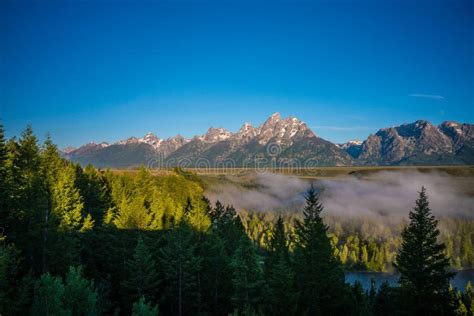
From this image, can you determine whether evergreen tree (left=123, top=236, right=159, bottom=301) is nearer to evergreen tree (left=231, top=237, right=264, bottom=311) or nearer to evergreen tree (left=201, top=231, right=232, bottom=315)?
evergreen tree (left=201, top=231, right=232, bottom=315)

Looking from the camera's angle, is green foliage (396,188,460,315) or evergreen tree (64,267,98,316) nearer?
evergreen tree (64,267,98,316)

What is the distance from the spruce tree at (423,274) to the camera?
28625 millimetres

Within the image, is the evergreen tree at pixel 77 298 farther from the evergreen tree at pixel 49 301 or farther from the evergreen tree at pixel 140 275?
the evergreen tree at pixel 140 275

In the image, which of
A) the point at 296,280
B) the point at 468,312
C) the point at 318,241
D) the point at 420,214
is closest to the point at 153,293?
the point at 296,280

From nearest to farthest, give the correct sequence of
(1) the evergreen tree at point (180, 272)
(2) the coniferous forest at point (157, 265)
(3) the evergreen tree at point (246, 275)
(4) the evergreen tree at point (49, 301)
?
1. (4) the evergreen tree at point (49, 301)
2. (2) the coniferous forest at point (157, 265)
3. (3) the evergreen tree at point (246, 275)
4. (1) the evergreen tree at point (180, 272)

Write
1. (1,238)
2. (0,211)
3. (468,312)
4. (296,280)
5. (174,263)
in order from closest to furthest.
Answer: (1,238) < (0,211) < (296,280) < (174,263) < (468,312)

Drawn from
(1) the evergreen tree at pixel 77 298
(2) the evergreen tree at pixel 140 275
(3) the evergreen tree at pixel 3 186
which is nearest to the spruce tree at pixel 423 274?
(2) the evergreen tree at pixel 140 275

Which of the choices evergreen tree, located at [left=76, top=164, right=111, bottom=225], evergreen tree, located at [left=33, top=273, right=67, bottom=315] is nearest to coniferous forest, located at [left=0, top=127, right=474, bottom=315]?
evergreen tree, located at [left=33, top=273, right=67, bottom=315]

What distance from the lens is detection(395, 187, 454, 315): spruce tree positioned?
2862 centimetres

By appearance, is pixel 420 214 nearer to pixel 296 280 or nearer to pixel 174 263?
pixel 296 280

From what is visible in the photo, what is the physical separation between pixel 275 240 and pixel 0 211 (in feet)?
99.8

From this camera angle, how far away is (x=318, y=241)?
34906mm

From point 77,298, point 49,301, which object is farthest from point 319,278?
point 49,301

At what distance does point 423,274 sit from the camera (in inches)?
1140
